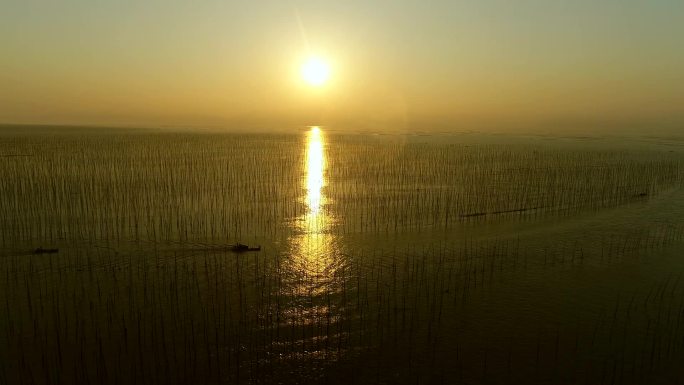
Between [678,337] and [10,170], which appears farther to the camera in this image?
[10,170]

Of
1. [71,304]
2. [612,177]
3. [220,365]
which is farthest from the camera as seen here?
[612,177]

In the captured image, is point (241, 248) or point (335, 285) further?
point (241, 248)

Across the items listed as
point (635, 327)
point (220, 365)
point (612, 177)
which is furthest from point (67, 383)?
point (612, 177)

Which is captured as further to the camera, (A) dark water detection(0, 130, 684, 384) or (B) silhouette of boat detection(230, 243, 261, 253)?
(B) silhouette of boat detection(230, 243, 261, 253)

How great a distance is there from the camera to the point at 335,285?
20.2ft

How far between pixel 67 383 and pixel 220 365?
4.19 feet

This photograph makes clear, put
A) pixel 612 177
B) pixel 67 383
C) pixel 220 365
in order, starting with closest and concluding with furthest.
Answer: pixel 67 383 → pixel 220 365 → pixel 612 177

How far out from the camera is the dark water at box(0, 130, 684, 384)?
4.43m

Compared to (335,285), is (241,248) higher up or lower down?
higher up

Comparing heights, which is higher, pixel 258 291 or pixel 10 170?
pixel 10 170

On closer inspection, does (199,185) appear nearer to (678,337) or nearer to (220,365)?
(220,365)

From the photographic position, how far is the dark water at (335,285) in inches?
174

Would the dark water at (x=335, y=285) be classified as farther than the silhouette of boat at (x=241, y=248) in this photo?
No

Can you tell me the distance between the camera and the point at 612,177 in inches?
605
